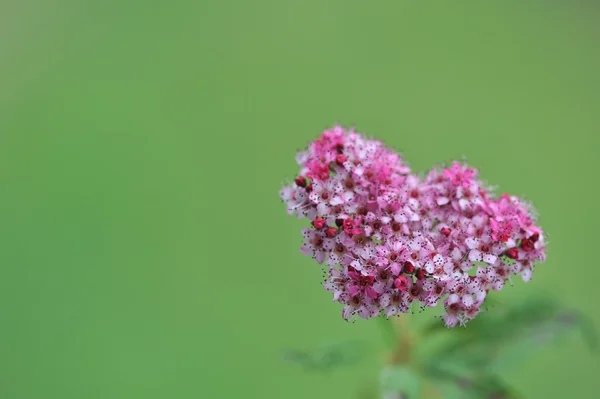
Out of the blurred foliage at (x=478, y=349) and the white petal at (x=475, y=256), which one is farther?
the blurred foliage at (x=478, y=349)

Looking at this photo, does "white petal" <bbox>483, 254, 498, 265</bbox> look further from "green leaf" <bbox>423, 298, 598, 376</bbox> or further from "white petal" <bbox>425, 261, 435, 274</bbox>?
"green leaf" <bbox>423, 298, 598, 376</bbox>

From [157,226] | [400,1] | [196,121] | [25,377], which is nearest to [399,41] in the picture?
A: [400,1]

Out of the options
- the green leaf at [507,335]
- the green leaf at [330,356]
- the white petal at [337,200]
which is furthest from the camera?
the green leaf at [507,335]

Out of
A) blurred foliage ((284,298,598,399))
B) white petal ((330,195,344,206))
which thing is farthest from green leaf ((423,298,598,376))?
white petal ((330,195,344,206))

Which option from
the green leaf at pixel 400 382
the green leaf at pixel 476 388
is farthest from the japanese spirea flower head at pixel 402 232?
the green leaf at pixel 476 388

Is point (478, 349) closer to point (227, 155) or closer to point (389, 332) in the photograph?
point (389, 332)

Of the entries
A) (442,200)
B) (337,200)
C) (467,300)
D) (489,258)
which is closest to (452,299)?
(467,300)

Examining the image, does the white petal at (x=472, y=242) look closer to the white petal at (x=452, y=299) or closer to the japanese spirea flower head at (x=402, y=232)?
the japanese spirea flower head at (x=402, y=232)
